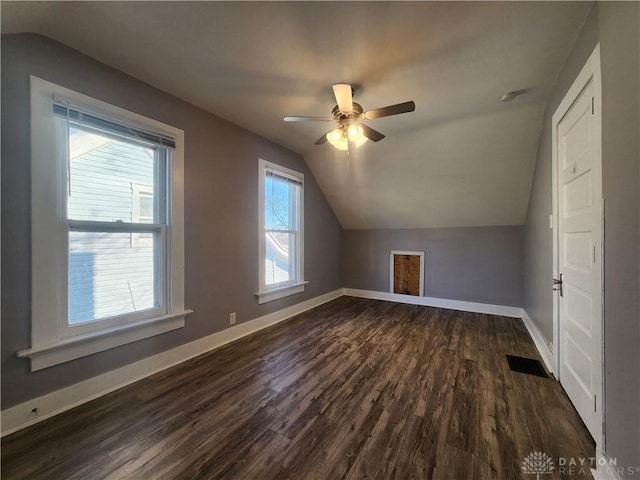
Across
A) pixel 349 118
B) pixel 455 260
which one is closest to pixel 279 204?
pixel 349 118

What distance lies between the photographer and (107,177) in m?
1.95

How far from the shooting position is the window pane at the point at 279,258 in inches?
136

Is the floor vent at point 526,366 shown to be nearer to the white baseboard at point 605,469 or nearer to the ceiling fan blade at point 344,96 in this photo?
the white baseboard at point 605,469

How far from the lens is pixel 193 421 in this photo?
1.63 metres

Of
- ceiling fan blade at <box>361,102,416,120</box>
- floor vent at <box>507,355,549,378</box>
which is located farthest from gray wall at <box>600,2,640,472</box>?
floor vent at <box>507,355,549,378</box>

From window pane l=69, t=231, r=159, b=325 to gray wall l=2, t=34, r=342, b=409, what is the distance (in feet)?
0.83

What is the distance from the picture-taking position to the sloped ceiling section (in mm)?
1445

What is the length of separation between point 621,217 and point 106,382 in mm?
3329

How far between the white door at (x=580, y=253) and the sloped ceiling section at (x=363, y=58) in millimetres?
576

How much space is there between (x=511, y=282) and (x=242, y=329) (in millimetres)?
3981

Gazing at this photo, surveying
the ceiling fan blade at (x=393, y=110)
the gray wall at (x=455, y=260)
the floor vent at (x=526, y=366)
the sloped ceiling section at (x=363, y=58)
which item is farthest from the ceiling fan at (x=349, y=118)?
the gray wall at (x=455, y=260)

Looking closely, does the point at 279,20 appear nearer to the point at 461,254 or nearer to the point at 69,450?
the point at 69,450

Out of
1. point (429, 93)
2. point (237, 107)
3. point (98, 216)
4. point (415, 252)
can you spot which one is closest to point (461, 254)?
point (415, 252)
